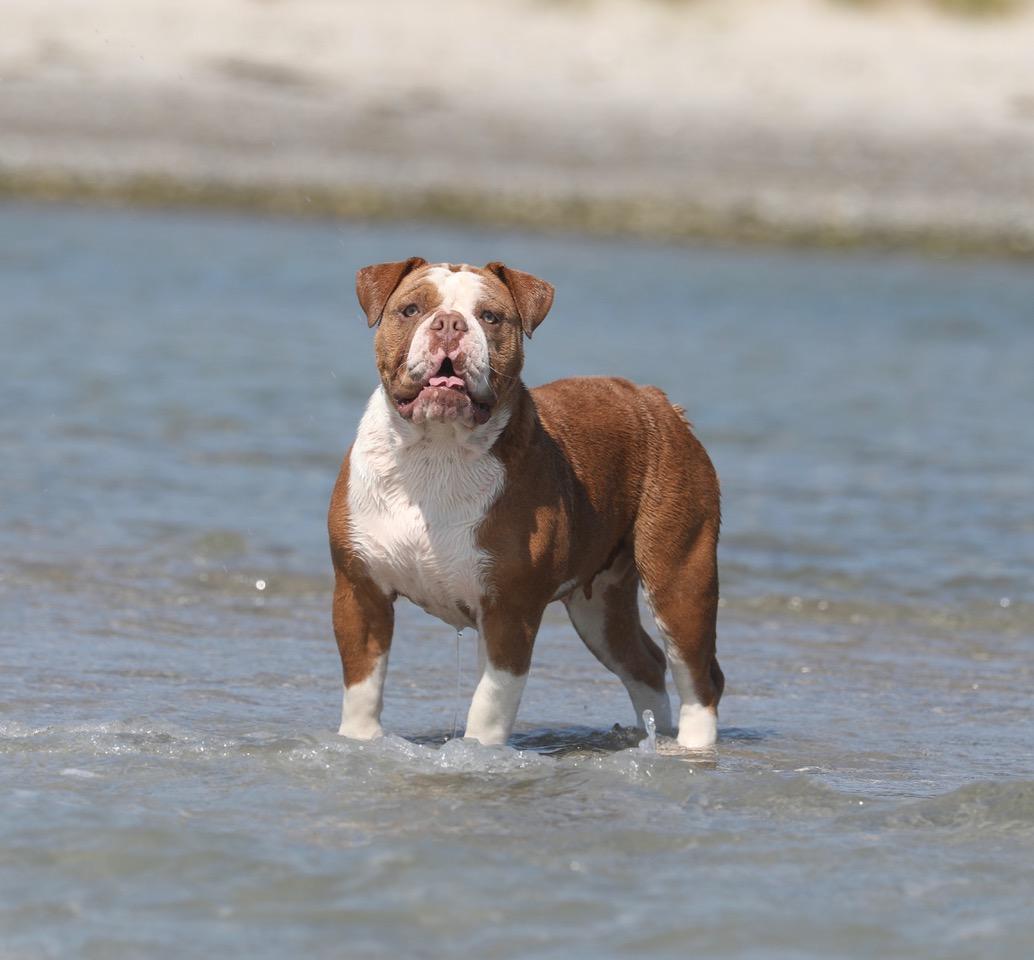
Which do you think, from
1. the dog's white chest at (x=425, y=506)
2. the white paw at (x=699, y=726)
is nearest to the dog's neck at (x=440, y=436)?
the dog's white chest at (x=425, y=506)

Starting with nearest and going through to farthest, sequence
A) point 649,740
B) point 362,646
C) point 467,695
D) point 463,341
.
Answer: point 463,341 → point 362,646 → point 649,740 → point 467,695

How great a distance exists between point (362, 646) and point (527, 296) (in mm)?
1225

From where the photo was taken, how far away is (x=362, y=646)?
20.0 ft

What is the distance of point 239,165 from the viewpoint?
33.0 meters

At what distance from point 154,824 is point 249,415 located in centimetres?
907

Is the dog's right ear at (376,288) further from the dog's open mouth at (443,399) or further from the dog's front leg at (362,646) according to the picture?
the dog's front leg at (362,646)

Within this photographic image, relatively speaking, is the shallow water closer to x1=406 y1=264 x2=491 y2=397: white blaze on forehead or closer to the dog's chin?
the dog's chin

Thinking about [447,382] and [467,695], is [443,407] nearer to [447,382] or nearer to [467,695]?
[447,382]

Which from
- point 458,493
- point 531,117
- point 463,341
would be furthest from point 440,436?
point 531,117

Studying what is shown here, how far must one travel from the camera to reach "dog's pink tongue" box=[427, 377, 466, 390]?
568 cm

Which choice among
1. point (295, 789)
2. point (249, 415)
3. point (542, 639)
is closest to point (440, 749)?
point (295, 789)

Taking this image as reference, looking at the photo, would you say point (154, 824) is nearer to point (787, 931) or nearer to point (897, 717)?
point (787, 931)

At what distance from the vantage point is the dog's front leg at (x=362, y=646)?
6.05 metres

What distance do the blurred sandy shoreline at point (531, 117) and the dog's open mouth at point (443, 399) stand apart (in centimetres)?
2589
